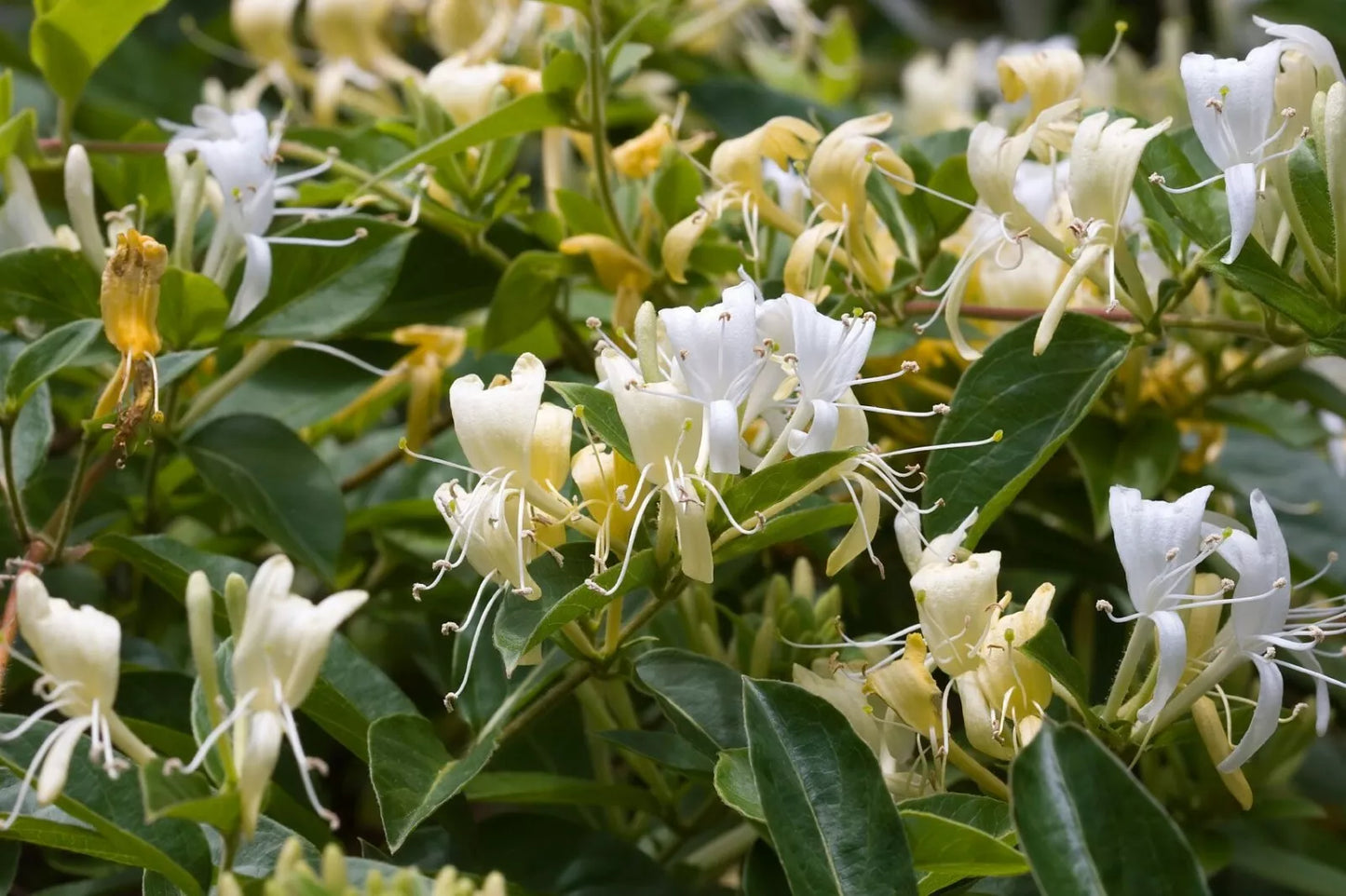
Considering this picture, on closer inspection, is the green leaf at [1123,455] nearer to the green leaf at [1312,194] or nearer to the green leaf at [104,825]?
the green leaf at [1312,194]

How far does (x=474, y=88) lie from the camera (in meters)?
0.75

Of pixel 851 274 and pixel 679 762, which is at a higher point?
pixel 851 274

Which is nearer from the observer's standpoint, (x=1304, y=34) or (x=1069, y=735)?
(x=1069, y=735)

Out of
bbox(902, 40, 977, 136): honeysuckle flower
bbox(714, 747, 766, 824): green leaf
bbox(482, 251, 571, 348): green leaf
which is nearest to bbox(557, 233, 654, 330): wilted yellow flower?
bbox(482, 251, 571, 348): green leaf

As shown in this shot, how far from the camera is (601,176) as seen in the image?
71 cm

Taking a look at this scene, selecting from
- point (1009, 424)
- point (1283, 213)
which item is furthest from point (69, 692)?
point (1283, 213)

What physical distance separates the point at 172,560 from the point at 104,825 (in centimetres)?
17

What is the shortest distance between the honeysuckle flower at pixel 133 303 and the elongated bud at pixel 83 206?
68 millimetres

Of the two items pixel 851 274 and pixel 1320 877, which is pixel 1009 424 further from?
pixel 1320 877

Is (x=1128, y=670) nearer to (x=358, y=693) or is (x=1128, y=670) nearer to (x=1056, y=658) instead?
(x=1056, y=658)

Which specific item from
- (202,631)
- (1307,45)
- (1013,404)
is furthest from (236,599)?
(1307,45)

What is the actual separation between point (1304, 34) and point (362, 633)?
61cm

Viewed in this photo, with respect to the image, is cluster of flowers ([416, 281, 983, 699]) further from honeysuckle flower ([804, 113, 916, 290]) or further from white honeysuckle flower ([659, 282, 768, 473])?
honeysuckle flower ([804, 113, 916, 290])

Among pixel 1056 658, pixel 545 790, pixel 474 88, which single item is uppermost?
pixel 474 88
